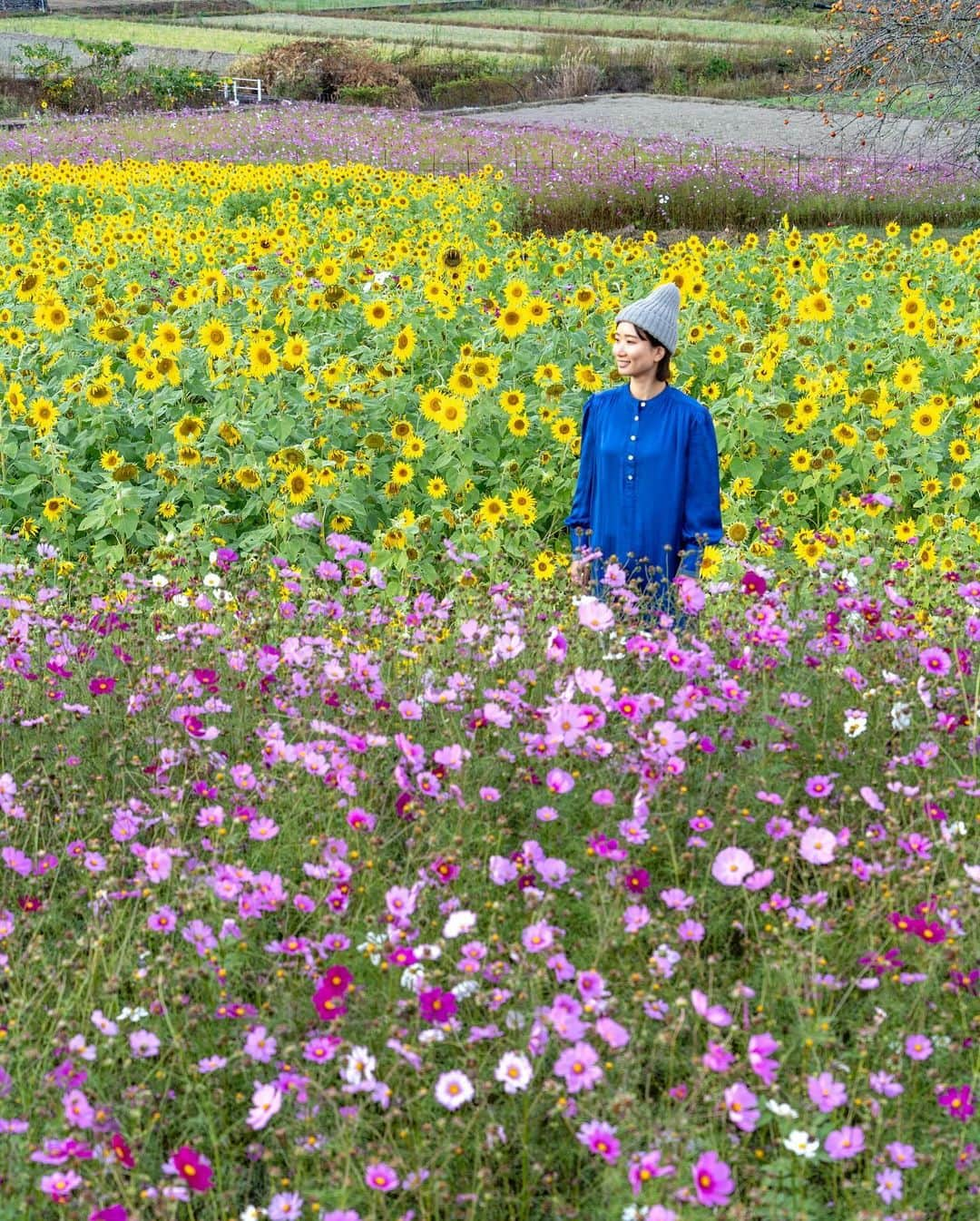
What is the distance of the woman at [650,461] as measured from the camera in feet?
15.8

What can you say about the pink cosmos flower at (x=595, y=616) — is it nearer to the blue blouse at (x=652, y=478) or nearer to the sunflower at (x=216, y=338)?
the blue blouse at (x=652, y=478)

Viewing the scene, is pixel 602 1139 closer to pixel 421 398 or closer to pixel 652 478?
pixel 652 478

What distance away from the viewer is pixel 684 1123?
88.7 inches

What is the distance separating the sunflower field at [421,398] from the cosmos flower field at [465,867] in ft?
0.26

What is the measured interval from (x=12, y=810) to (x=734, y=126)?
27611 mm

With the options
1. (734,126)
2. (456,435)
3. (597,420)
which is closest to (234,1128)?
(597,420)

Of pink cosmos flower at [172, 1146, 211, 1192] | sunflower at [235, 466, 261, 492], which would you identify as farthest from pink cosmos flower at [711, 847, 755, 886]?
sunflower at [235, 466, 261, 492]

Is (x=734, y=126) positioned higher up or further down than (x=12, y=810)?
higher up

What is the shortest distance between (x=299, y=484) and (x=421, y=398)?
3.61 ft

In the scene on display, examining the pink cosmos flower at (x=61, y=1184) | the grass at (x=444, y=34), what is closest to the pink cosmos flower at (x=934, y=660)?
the pink cosmos flower at (x=61, y=1184)

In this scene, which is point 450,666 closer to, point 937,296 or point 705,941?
point 705,941

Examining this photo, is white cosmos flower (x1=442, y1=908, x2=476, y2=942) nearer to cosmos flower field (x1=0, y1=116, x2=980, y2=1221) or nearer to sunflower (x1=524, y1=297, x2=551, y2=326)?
cosmos flower field (x1=0, y1=116, x2=980, y2=1221)

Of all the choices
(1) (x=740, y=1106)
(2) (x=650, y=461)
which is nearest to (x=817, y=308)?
→ (2) (x=650, y=461)

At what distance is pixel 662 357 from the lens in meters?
4.94
